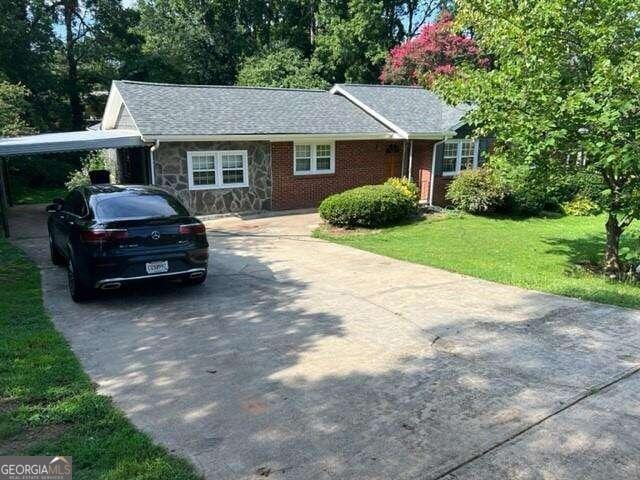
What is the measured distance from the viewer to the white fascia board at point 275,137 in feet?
48.3

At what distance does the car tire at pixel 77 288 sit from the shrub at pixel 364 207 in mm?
8087

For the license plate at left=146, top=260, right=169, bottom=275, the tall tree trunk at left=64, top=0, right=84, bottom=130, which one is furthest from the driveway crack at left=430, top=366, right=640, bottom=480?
the tall tree trunk at left=64, top=0, right=84, bottom=130

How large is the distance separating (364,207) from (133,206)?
790 centimetres

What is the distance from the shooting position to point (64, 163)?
28234 millimetres

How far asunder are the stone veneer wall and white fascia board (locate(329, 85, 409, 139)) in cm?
482

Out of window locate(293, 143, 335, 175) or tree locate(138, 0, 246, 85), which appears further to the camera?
tree locate(138, 0, 246, 85)

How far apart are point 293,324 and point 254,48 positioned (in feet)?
115

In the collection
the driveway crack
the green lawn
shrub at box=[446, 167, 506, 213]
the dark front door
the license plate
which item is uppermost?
the dark front door

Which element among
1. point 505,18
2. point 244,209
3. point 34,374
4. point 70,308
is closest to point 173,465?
point 34,374

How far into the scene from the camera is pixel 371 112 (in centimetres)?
2002

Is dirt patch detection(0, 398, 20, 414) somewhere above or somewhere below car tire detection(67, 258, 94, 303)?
below

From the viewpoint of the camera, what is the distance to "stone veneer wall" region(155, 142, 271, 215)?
15242 mm

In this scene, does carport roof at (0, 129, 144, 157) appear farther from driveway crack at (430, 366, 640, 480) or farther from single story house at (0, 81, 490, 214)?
driveway crack at (430, 366, 640, 480)

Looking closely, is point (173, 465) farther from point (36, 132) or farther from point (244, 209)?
point (36, 132)
